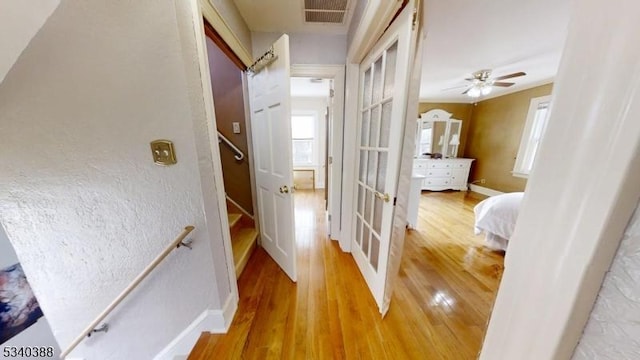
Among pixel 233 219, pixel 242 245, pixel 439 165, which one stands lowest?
pixel 242 245

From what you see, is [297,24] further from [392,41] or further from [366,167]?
[366,167]

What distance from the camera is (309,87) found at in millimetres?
3938

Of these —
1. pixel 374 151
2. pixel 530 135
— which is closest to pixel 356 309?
pixel 374 151

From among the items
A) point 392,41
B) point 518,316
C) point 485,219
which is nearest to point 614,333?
point 518,316

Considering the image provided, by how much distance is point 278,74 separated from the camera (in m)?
1.50

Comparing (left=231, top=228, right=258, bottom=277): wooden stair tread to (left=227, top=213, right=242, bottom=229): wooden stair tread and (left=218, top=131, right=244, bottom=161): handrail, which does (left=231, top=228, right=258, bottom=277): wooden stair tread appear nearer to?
(left=227, top=213, right=242, bottom=229): wooden stair tread

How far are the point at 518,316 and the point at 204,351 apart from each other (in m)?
1.58

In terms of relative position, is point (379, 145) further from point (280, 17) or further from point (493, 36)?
point (493, 36)

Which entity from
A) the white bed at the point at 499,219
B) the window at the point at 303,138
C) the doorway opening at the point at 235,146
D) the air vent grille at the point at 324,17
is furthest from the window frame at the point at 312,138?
the white bed at the point at 499,219

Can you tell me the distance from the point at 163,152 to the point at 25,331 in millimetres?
2335

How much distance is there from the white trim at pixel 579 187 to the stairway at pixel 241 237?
1.91 metres

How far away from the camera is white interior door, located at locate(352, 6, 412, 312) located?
45.3 inches

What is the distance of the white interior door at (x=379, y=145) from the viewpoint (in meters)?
1.15

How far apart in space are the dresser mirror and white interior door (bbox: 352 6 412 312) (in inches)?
143
